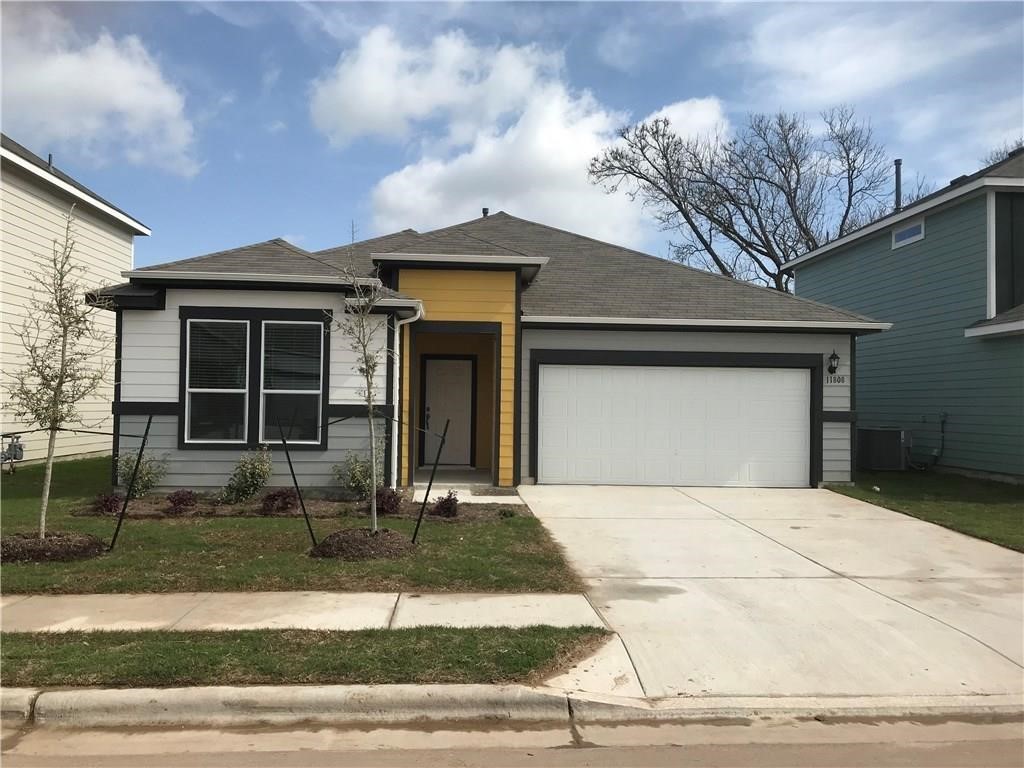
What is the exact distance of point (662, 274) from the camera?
14.6 metres

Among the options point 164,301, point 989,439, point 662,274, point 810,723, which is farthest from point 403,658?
point 989,439

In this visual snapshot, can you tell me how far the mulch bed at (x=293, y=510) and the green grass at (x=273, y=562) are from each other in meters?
0.25

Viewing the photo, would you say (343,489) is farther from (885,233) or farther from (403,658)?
(885,233)

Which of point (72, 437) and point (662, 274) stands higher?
point (662, 274)

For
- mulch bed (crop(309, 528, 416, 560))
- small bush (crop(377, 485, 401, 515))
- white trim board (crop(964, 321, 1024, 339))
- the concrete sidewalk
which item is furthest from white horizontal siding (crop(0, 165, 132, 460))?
white trim board (crop(964, 321, 1024, 339))

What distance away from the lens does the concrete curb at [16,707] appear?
3973 mm

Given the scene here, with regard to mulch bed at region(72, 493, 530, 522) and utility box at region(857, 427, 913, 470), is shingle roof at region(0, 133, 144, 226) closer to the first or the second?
mulch bed at region(72, 493, 530, 522)

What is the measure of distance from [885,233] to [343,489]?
1441cm

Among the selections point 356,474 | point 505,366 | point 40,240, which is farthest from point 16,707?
point 40,240

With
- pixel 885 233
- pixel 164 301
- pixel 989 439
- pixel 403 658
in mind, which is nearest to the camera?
pixel 403 658

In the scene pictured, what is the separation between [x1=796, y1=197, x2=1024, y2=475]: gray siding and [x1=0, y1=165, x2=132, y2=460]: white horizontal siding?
15913 mm

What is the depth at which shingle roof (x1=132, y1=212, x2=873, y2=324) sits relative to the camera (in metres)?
10.9

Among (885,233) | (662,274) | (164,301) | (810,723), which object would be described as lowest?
(810,723)

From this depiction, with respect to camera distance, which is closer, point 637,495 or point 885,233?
point 637,495
